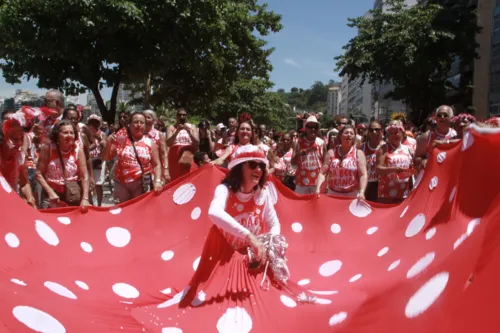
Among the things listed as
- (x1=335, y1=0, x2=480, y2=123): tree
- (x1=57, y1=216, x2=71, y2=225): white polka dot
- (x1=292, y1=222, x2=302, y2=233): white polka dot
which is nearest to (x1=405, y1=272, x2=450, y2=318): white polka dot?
(x1=292, y1=222, x2=302, y2=233): white polka dot

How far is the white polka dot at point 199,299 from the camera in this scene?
11.7 ft

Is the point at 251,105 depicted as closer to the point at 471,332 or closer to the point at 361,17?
the point at 361,17

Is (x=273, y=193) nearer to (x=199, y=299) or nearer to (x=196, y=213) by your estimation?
(x=196, y=213)

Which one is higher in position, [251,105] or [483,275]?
[251,105]

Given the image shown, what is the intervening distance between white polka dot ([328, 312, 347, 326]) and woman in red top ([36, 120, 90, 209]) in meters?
2.74

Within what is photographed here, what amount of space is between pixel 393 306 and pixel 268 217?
4.41 feet

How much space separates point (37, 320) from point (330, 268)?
273 cm

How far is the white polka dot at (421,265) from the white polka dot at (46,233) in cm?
281

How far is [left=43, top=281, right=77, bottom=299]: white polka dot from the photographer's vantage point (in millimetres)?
3527

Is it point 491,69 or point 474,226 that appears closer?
point 474,226

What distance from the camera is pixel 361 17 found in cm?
2800

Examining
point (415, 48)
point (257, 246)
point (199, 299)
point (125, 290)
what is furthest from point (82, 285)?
point (415, 48)

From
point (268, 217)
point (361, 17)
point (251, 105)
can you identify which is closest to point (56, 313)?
point (268, 217)

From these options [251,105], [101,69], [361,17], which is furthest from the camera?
[251,105]
